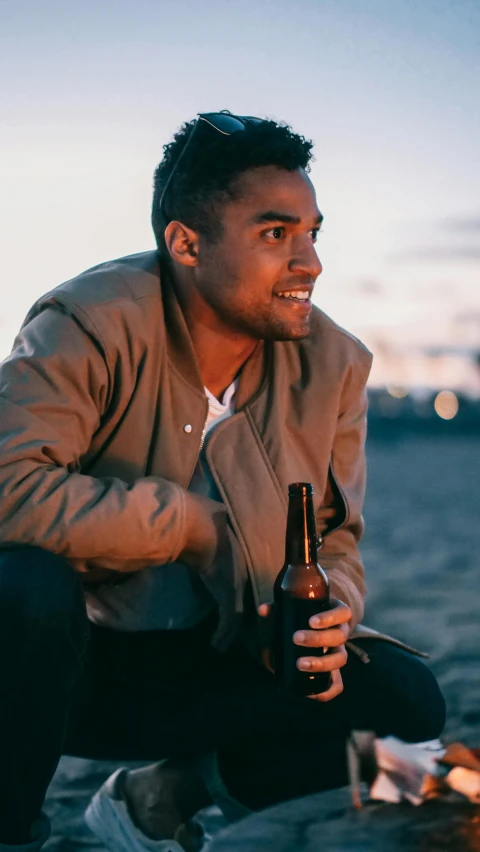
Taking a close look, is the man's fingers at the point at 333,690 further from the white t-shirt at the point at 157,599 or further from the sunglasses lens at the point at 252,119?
the sunglasses lens at the point at 252,119

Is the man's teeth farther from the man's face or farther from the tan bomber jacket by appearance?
the tan bomber jacket

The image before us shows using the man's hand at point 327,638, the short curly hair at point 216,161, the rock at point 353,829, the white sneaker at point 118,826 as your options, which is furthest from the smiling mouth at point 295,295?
the rock at point 353,829

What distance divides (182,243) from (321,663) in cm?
154

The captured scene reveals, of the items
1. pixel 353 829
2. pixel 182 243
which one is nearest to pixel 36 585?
pixel 182 243

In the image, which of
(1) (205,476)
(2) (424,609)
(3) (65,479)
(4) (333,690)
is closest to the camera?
(3) (65,479)

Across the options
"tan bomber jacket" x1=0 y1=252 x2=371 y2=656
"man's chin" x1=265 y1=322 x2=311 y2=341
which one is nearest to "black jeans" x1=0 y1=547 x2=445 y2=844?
"tan bomber jacket" x1=0 y1=252 x2=371 y2=656

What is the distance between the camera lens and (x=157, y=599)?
12.1ft

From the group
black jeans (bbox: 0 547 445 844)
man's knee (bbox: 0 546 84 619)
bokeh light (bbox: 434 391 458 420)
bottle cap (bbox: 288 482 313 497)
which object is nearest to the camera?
man's knee (bbox: 0 546 84 619)

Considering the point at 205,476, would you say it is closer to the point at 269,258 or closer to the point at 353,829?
the point at 269,258

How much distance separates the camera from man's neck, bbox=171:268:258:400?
13.0 ft

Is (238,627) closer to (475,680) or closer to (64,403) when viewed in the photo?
(64,403)

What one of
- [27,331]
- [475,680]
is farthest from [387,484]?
[27,331]

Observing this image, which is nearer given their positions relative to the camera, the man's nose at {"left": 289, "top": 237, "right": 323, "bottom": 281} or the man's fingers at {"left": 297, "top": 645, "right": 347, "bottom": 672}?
the man's fingers at {"left": 297, "top": 645, "right": 347, "bottom": 672}

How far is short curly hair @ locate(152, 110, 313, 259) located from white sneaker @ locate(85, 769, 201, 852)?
5.94ft
